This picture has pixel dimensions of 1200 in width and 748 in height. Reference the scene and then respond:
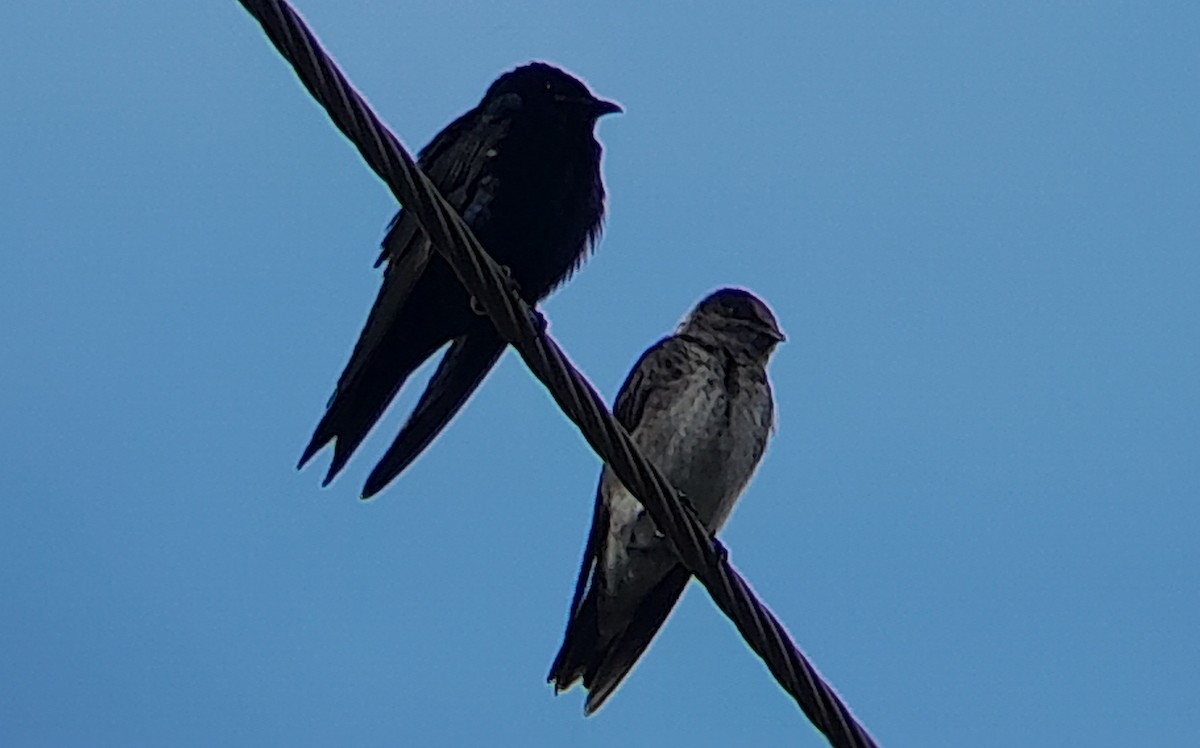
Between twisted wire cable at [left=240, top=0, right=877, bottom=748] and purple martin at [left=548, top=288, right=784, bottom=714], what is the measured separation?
1.61 m

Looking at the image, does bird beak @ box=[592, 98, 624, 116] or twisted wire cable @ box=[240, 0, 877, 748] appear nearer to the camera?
twisted wire cable @ box=[240, 0, 877, 748]

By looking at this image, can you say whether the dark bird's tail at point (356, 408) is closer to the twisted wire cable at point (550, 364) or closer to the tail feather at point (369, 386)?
the tail feather at point (369, 386)

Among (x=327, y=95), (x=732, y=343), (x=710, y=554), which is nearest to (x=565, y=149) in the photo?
(x=732, y=343)

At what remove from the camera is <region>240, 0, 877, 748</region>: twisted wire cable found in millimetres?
2549

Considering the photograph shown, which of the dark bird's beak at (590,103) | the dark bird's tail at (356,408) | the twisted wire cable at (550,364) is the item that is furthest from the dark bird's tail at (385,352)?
the twisted wire cable at (550,364)

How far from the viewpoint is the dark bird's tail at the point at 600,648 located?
4688 mm

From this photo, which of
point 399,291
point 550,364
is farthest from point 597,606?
point 550,364

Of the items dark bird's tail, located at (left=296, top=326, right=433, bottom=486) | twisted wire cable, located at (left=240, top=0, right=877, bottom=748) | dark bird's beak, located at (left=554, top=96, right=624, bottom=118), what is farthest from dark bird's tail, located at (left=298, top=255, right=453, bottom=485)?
twisted wire cable, located at (left=240, top=0, right=877, bottom=748)

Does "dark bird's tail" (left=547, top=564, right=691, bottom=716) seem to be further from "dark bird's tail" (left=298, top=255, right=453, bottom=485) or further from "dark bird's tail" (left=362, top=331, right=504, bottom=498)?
"dark bird's tail" (left=298, top=255, right=453, bottom=485)

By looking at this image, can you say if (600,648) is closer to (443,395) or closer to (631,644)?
(631,644)

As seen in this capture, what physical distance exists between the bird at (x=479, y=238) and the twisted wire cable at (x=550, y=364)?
5.08 ft

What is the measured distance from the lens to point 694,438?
16.8 feet

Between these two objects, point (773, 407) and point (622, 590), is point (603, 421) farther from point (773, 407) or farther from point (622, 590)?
point (773, 407)

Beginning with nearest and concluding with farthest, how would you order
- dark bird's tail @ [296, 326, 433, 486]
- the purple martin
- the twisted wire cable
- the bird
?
the twisted wire cable
dark bird's tail @ [296, 326, 433, 486]
the bird
the purple martin
